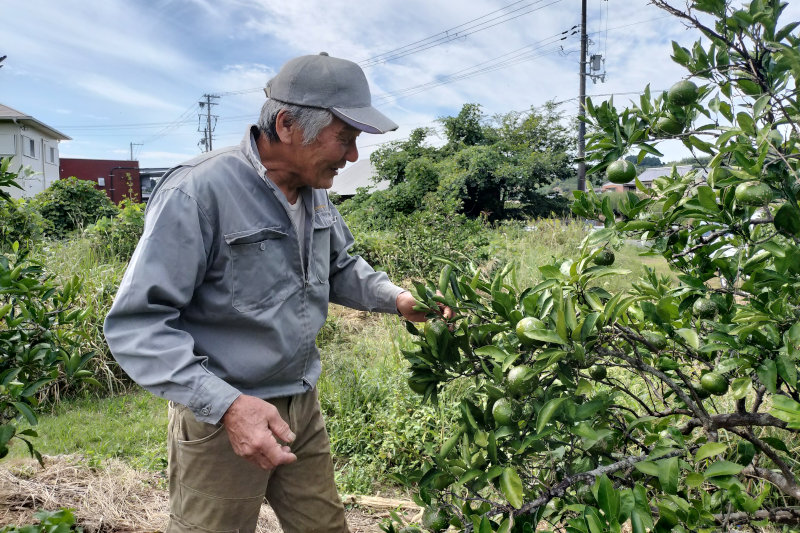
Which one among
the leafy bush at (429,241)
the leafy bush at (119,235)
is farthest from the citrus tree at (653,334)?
the leafy bush at (119,235)

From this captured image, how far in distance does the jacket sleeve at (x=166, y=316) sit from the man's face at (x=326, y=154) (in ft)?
1.32

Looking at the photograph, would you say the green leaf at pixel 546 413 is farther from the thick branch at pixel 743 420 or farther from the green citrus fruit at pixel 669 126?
the green citrus fruit at pixel 669 126

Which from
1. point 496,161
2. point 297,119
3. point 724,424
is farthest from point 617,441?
point 496,161

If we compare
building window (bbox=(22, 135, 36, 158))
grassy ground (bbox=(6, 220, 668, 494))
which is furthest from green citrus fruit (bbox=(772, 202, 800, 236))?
building window (bbox=(22, 135, 36, 158))

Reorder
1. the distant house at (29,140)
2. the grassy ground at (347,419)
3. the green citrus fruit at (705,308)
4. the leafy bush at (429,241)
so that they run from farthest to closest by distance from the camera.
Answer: the distant house at (29,140), the leafy bush at (429,241), the grassy ground at (347,419), the green citrus fruit at (705,308)

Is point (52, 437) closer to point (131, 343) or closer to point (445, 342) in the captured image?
point (131, 343)

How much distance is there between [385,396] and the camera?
445cm

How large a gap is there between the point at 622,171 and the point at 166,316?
133 cm

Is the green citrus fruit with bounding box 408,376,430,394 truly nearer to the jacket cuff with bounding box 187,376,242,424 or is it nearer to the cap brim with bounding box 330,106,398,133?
the jacket cuff with bounding box 187,376,242,424

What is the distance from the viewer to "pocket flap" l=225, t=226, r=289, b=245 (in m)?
1.92

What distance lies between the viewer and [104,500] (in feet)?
10.7

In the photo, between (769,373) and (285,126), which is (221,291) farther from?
(769,373)

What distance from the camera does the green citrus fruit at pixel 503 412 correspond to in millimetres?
1377

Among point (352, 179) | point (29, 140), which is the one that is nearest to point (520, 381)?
point (29, 140)
